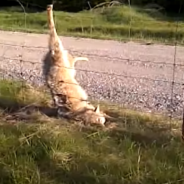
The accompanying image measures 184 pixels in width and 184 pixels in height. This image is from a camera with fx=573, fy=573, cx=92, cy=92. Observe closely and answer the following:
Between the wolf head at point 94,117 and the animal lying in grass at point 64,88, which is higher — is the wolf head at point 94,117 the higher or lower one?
the lower one

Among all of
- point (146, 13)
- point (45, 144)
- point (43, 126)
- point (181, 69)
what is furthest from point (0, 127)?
point (146, 13)

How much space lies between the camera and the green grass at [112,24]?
1509cm

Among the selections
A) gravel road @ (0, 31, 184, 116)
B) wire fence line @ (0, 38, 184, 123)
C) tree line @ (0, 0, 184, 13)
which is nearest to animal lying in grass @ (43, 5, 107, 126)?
wire fence line @ (0, 38, 184, 123)

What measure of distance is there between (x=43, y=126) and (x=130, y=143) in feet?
3.09

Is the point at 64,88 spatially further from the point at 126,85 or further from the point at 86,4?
the point at 86,4

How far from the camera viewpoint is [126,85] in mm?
8789

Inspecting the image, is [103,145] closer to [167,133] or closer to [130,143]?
[130,143]

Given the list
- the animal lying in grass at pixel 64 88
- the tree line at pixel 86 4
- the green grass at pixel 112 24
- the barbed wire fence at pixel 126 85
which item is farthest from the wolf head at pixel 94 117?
the tree line at pixel 86 4

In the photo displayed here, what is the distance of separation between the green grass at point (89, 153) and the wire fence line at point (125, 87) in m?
1.31

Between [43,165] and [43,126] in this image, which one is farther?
[43,126]

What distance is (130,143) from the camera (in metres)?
4.93

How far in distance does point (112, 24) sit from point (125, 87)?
9057 mm

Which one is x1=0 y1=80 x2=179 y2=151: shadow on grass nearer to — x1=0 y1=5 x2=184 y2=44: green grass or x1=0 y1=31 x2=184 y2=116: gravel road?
x1=0 y1=31 x2=184 y2=116: gravel road

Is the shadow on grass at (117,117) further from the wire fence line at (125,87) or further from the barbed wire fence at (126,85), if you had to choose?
the wire fence line at (125,87)
